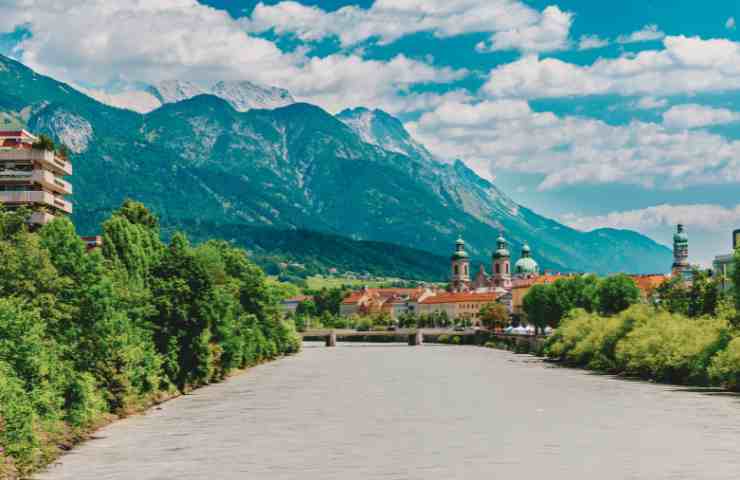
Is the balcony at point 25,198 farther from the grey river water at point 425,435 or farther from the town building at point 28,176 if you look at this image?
the grey river water at point 425,435

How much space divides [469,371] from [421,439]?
267 feet

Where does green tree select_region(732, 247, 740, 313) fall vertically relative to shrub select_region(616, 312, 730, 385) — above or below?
above

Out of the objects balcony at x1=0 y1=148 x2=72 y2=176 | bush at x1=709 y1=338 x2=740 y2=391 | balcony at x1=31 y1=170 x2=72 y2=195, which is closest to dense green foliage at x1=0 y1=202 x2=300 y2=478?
balcony at x1=31 y1=170 x2=72 y2=195

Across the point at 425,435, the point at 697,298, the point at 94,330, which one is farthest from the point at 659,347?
the point at 94,330

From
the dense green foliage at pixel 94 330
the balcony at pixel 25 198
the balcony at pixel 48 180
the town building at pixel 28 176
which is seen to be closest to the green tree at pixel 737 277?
the dense green foliage at pixel 94 330

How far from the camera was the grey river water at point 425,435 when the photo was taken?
5284cm

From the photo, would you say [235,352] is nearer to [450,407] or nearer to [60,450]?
[450,407]

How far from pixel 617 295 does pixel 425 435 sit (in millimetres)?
124178

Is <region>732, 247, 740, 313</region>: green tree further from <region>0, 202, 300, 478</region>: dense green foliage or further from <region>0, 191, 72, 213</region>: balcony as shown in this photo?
<region>0, 191, 72, 213</region>: balcony

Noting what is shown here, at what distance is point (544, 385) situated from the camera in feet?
375

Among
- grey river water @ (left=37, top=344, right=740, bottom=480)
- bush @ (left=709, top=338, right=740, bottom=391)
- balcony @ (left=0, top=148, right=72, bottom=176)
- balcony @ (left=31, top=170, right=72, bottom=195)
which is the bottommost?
grey river water @ (left=37, top=344, right=740, bottom=480)

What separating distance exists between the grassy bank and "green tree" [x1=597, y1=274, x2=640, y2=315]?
90.5 feet

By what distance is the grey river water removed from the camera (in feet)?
173

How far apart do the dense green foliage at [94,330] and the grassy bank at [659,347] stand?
4497 cm
